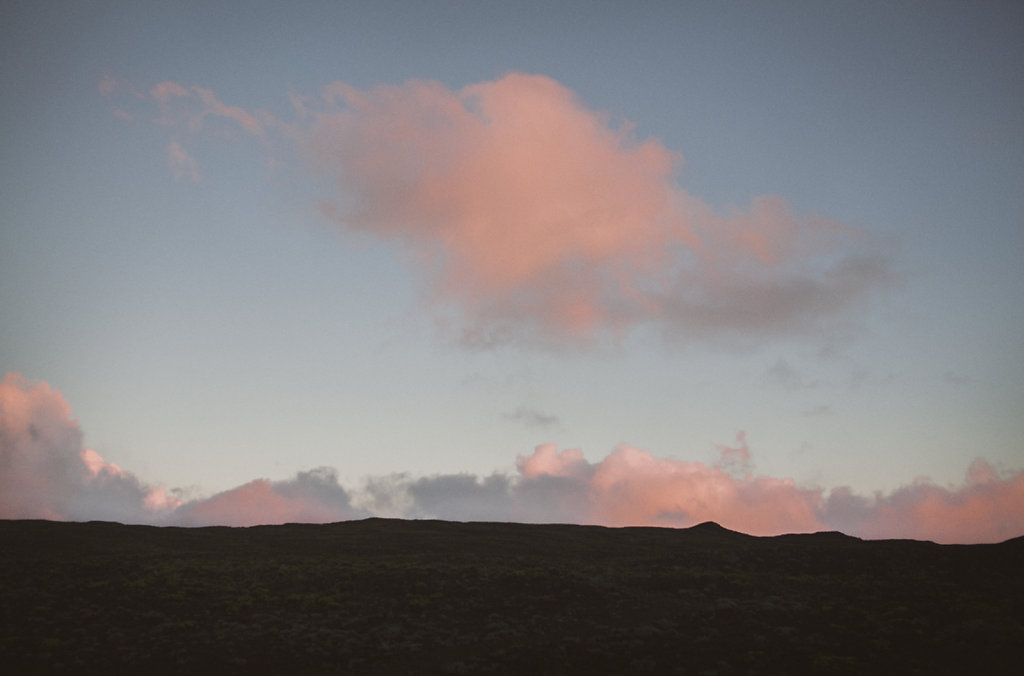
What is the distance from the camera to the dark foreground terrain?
79.2ft

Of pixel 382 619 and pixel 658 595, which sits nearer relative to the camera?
pixel 382 619

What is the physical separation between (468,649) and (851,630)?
16828 millimetres

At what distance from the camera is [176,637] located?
27000 mm

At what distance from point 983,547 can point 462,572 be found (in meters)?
35.9

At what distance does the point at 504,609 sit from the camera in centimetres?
3200

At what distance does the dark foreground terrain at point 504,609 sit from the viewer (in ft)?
79.2

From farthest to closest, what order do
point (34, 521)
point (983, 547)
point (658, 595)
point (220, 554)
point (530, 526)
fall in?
point (530, 526) < point (34, 521) < point (220, 554) < point (983, 547) < point (658, 595)

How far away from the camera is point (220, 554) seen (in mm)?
46781

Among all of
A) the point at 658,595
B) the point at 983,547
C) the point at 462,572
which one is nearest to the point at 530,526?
the point at 462,572

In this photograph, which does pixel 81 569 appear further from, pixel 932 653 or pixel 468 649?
pixel 932 653

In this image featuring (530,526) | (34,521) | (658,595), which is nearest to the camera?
(658,595)

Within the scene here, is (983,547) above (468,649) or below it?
above

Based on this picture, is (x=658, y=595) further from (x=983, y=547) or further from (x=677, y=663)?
(x=983, y=547)

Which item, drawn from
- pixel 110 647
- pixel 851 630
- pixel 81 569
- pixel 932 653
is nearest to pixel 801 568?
pixel 851 630
